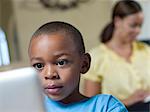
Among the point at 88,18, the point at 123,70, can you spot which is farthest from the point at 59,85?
the point at 88,18

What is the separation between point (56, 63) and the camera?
0.50 meters

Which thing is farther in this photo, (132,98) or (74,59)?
(132,98)

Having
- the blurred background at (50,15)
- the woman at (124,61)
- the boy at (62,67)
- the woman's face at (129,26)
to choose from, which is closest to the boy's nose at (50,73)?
the boy at (62,67)

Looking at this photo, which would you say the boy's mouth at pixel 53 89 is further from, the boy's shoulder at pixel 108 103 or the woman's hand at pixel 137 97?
the woman's hand at pixel 137 97

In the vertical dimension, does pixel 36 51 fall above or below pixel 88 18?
above

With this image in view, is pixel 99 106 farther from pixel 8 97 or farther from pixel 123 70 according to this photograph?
pixel 123 70

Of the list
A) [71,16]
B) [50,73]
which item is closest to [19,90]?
[50,73]

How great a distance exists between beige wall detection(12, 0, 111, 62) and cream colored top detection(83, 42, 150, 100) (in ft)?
2.45

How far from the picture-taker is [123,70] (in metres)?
1.72

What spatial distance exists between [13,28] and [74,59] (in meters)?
2.08

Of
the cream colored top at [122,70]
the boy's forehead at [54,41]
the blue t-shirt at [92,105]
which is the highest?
the boy's forehead at [54,41]

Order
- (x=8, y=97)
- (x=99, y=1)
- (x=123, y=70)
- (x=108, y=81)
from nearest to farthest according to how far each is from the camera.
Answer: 1. (x=8, y=97)
2. (x=108, y=81)
3. (x=123, y=70)
4. (x=99, y=1)

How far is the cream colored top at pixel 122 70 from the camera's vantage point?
64.6 inches

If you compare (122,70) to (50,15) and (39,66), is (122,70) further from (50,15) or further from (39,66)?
(39,66)
